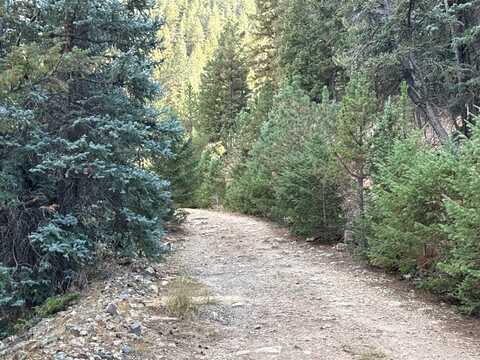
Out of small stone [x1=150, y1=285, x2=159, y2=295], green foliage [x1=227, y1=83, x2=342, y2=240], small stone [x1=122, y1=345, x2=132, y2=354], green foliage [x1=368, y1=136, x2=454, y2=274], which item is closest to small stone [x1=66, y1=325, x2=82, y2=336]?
small stone [x1=122, y1=345, x2=132, y2=354]

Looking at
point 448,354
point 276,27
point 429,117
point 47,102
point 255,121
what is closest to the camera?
point 448,354

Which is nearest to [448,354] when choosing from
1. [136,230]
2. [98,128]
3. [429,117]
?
[136,230]

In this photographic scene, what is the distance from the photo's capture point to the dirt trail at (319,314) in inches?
216

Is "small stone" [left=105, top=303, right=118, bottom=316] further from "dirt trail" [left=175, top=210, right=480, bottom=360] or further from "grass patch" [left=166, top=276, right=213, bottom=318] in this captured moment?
"dirt trail" [left=175, top=210, right=480, bottom=360]

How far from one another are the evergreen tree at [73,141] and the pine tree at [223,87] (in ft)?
95.3

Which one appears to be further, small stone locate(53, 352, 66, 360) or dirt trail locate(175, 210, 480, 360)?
dirt trail locate(175, 210, 480, 360)

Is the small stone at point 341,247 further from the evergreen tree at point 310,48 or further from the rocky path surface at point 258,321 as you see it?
the evergreen tree at point 310,48

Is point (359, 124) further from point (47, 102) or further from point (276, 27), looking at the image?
point (276, 27)

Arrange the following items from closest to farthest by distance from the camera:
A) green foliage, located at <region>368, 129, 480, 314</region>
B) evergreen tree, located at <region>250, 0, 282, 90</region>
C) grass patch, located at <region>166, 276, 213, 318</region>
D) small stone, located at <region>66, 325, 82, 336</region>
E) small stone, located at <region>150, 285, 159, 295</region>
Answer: small stone, located at <region>66, 325, 82, 336</region> → green foliage, located at <region>368, 129, 480, 314</region> → grass patch, located at <region>166, 276, 213, 318</region> → small stone, located at <region>150, 285, 159, 295</region> → evergreen tree, located at <region>250, 0, 282, 90</region>

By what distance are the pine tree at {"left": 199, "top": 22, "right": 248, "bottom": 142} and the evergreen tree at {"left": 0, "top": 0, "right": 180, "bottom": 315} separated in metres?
29.1

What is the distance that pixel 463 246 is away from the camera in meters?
6.54

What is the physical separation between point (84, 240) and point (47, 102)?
8.41 feet

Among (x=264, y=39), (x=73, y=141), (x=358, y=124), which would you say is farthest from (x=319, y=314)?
(x=264, y=39)

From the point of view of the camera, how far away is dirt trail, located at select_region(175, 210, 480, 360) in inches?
216
